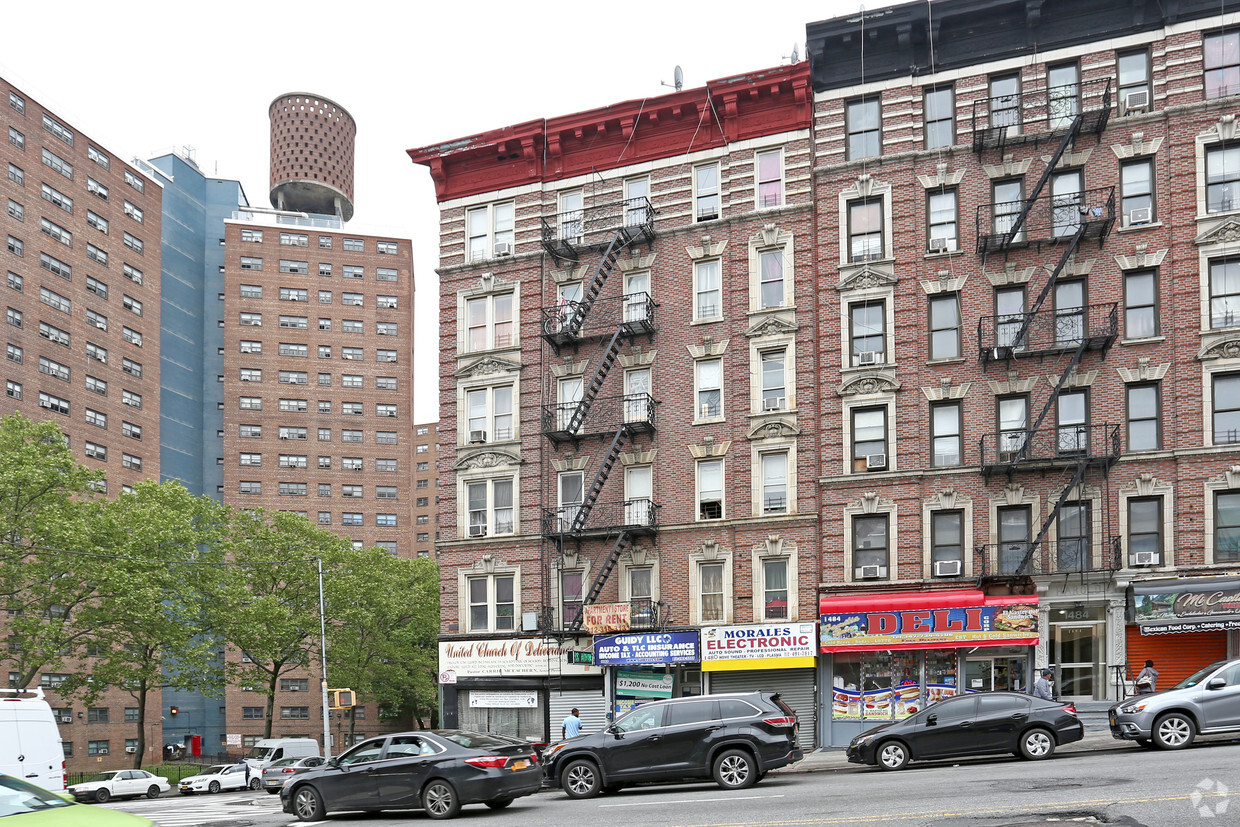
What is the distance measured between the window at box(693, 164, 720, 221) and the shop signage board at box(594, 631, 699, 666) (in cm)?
1271

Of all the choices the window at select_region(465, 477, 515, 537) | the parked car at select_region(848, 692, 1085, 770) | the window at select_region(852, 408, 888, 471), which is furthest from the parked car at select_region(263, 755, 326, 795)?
the parked car at select_region(848, 692, 1085, 770)

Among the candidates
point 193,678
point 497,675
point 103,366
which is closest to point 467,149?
point 497,675

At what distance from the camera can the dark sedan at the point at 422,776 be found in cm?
1834

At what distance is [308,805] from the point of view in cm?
1950

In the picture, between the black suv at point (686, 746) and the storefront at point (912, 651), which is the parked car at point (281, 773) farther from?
the black suv at point (686, 746)

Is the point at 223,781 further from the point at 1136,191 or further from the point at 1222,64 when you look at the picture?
the point at 1222,64

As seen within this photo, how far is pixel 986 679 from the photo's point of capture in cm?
3122

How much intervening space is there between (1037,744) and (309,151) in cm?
9281

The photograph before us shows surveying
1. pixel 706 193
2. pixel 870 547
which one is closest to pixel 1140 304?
pixel 870 547

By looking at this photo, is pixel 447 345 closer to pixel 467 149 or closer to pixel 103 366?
pixel 467 149

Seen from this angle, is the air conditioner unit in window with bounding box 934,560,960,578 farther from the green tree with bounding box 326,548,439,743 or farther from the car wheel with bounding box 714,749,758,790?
the green tree with bounding box 326,548,439,743

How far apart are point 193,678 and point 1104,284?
1641 inches

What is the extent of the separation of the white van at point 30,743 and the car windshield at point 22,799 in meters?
9.21

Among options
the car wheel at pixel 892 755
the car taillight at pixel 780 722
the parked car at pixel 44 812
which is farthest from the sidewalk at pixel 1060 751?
the parked car at pixel 44 812
